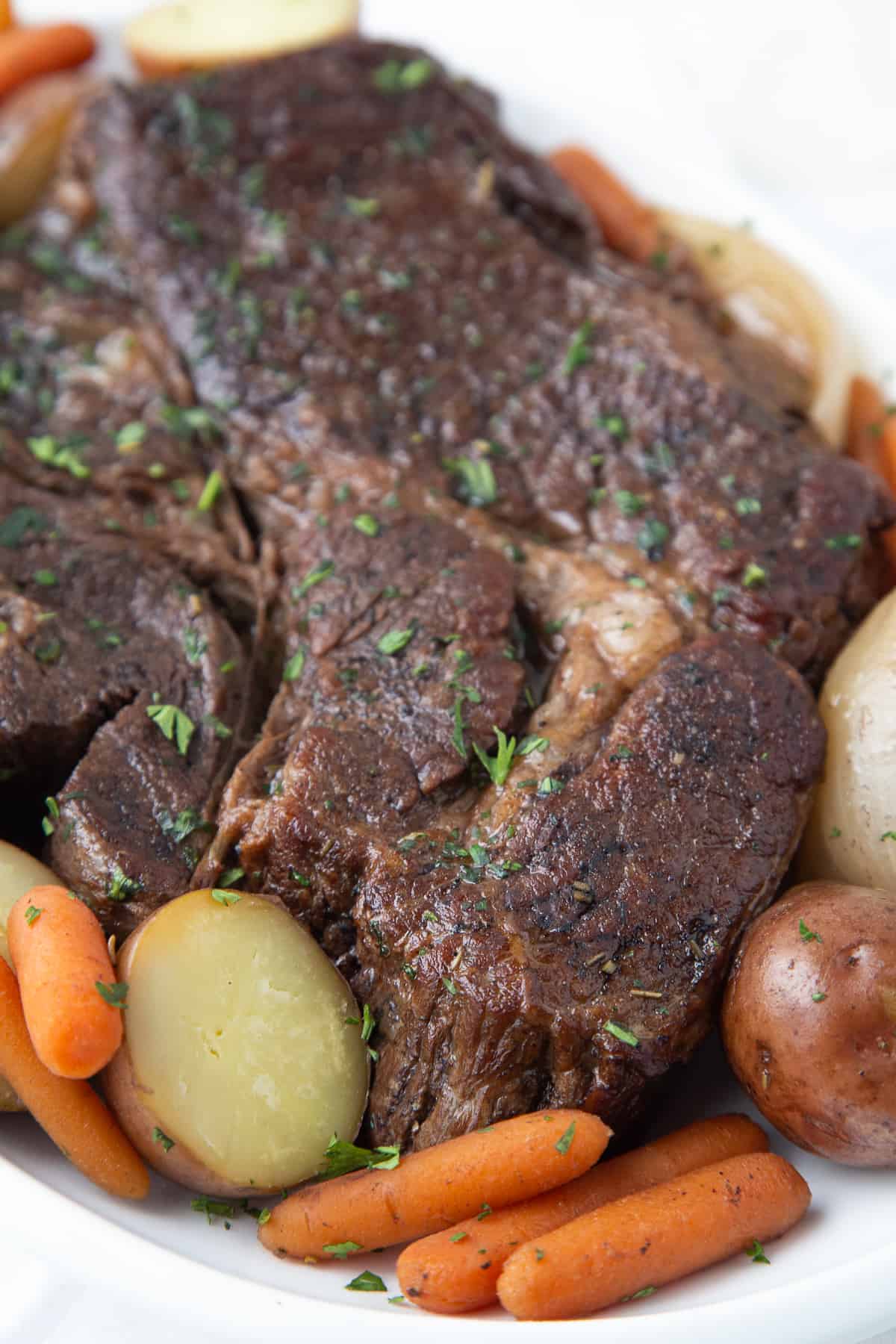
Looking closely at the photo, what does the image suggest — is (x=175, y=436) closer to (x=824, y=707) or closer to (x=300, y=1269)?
(x=824, y=707)

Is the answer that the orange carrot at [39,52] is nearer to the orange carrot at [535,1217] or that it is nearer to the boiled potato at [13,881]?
the boiled potato at [13,881]

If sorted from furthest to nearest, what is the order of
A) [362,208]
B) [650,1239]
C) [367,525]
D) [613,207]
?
[613,207], [362,208], [367,525], [650,1239]

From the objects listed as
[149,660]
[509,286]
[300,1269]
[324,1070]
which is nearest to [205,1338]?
[300,1269]

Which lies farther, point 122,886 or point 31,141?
point 31,141

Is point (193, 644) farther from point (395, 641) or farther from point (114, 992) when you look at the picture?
point (114, 992)

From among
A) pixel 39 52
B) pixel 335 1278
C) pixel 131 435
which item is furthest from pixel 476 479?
pixel 39 52

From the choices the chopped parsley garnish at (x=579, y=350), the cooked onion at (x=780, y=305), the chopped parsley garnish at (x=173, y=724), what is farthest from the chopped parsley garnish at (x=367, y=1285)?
the cooked onion at (x=780, y=305)
